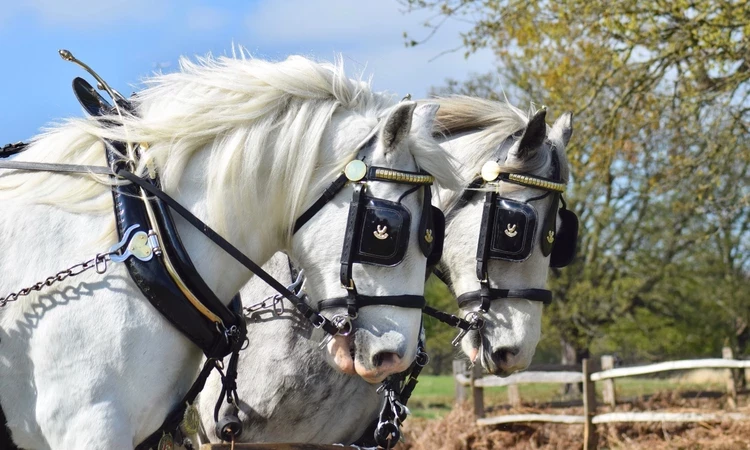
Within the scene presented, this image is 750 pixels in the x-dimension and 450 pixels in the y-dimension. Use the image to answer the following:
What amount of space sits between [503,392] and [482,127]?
54.7 ft

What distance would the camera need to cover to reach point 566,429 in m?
10.5

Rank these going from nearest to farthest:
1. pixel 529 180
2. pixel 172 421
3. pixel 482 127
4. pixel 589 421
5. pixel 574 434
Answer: pixel 172 421, pixel 529 180, pixel 482 127, pixel 589 421, pixel 574 434

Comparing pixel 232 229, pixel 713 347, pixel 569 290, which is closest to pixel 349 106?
pixel 232 229

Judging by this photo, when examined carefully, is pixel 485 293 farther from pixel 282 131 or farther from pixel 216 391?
pixel 282 131

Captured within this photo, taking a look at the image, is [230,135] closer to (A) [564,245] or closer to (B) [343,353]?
(B) [343,353]

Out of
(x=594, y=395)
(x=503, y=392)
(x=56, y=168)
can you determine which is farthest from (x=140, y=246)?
(x=503, y=392)

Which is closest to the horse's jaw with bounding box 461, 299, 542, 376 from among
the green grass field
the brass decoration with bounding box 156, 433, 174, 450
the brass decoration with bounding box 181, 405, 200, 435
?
the brass decoration with bounding box 181, 405, 200, 435

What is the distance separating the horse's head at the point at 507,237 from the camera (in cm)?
385

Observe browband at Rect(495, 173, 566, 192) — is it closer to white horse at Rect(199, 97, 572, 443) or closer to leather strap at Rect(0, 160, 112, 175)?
white horse at Rect(199, 97, 572, 443)

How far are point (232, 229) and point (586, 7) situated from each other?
6.56 metres

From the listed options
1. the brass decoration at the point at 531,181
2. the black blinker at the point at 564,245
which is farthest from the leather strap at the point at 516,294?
the brass decoration at the point at 531,181

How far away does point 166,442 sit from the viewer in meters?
2.48

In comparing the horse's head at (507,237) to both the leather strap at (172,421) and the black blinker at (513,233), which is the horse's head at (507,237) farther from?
the leather strap at (172,421)

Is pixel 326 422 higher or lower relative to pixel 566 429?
higher
